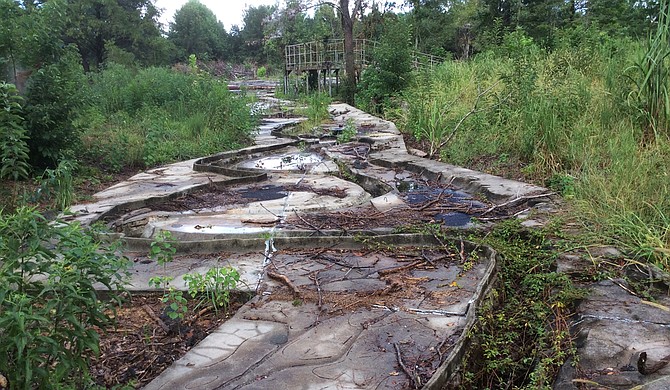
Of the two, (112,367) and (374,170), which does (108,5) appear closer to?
(374,170)

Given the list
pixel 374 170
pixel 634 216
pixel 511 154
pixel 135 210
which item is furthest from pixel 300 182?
pixel 634 216

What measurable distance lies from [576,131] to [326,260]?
3.03 m

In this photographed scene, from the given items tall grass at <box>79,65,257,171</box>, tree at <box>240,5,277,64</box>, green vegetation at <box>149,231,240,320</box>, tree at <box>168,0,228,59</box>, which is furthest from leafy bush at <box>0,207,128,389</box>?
tree at <box>240,5,277,64</box>

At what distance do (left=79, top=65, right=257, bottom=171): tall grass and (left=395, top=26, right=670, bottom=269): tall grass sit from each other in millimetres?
3377

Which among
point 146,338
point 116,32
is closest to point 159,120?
point 146,338

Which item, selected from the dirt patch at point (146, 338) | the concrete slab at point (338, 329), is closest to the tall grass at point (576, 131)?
the concrete slab at point (338, 329)

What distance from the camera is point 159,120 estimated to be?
30.8 ft

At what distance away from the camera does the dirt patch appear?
229cm

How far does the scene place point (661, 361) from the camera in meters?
1.90

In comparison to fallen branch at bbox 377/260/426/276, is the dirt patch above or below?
below

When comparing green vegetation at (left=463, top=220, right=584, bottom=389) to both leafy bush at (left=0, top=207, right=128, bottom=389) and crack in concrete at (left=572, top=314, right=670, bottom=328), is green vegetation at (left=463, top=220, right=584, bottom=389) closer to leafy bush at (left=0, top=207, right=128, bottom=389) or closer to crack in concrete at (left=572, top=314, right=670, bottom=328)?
crack in concrete at (left=572, top=314, right=670, bottom=328)

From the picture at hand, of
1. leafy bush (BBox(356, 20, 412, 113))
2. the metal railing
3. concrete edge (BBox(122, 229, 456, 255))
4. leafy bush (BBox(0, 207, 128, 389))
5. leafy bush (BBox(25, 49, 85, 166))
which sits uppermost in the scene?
the metal railing

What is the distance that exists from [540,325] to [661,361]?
2.19 ft

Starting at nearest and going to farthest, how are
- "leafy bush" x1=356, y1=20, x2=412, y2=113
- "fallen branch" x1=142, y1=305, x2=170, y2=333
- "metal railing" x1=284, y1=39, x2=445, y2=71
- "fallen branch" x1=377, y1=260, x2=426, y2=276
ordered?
"fallen branch" x1=142, y1=305, x2=170, y2=333 → "fallen branch" x1=377, y1=260, x2=426, y2=276 → "leafy bush" x1=356, y1=20, x2=412, y2=113 → "metal railing" x1=284, y1=39, x2=445, y2=71
